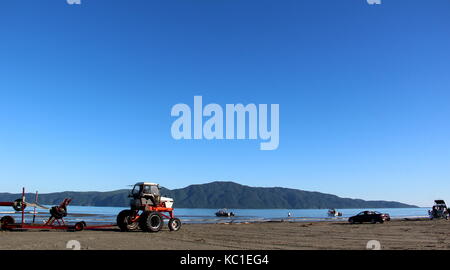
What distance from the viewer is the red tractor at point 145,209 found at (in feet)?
84.1

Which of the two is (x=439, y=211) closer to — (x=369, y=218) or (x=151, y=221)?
(x=369, y=218)

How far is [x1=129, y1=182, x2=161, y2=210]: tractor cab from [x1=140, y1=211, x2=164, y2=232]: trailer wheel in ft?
3.31

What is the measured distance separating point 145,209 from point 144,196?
0.96 m

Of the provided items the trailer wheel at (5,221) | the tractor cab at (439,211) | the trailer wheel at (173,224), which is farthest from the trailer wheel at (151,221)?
the tractor cab at (439,211)

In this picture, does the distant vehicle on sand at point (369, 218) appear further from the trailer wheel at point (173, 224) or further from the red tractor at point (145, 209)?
the red tractor at point (145, 209)

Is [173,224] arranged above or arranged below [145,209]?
below

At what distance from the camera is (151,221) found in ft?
83.3

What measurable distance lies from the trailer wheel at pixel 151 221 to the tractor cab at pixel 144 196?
1.01 metres

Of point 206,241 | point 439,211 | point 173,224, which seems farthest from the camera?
point 439,211

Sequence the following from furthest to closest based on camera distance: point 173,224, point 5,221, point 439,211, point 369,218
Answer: point 439,211 < point 369,218 < point 173,224 < point 5,221

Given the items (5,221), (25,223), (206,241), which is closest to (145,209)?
(206,241)
